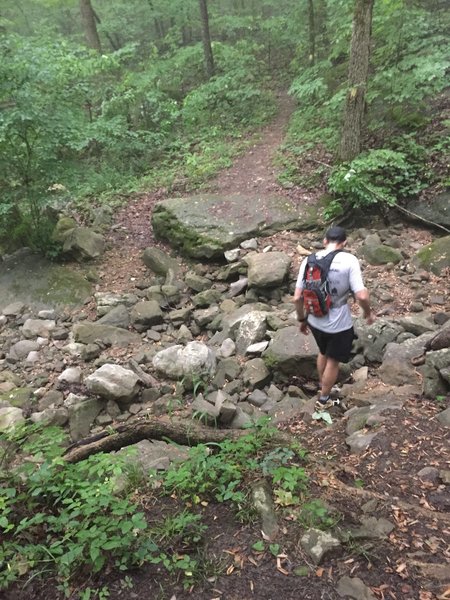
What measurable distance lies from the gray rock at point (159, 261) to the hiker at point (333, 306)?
4422mm

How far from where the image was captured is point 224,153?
1245 centimetres

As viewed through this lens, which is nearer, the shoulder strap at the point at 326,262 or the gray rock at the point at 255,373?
the shoulder strap at the point at 326,262

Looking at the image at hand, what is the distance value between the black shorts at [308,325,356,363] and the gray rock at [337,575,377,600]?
249cm

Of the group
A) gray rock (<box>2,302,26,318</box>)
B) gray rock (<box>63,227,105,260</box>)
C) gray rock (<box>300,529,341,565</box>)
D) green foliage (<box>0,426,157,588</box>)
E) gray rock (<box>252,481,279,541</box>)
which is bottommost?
gray rock (<box>2,302,26,318</box>)

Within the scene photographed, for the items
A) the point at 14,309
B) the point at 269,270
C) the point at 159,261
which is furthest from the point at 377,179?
the point at 14,309

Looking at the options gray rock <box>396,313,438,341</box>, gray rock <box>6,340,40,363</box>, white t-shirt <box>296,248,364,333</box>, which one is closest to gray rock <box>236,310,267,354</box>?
white t-shirt <box>296,248,364,333</box>

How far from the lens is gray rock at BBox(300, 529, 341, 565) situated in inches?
101

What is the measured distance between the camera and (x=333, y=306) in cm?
447

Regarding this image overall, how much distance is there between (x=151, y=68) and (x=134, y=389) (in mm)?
13188

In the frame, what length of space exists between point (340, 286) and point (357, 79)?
20.1 ft

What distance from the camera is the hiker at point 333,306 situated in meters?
4.31

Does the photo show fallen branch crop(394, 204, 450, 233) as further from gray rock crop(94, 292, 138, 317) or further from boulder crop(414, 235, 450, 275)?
gray rock crop(94, 292, 138, 317)

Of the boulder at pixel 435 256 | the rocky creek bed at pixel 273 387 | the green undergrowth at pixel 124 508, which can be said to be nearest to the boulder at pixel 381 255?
the rocky creek bed at pixel 273 387

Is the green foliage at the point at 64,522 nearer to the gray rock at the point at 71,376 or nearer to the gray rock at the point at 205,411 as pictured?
the gray rock at the point at 205,411
